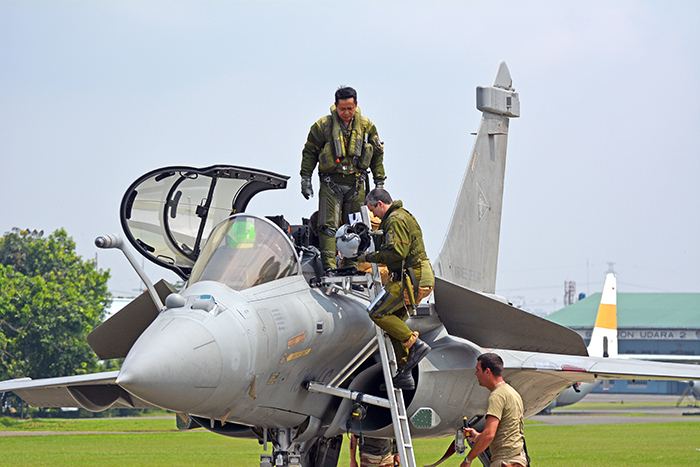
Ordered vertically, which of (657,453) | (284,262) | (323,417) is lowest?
(657,453)

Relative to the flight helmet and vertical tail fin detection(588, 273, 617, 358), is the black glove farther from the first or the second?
vertical tail fin detection(588, 273, 617, 358)

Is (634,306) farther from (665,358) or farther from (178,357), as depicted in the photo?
(178,357)

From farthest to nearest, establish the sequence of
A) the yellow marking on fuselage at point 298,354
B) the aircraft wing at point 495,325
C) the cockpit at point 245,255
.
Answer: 1. the aircraft wing at point 495,325
2. the yellow marking on fuselage at point 298,354
3. the cockpit at point 245,255

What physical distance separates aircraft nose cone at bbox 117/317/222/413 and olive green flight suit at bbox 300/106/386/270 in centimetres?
312

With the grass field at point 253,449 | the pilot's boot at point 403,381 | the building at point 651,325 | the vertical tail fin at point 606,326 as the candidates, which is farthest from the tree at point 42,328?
the building at point 651,325

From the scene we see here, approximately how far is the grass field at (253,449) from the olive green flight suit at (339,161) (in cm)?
826

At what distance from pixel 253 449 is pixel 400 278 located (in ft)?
68.6

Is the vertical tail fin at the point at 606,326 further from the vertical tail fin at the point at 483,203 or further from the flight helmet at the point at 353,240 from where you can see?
the flight helmet at the point at 353,240

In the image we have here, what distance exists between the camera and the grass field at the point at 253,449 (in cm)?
2009

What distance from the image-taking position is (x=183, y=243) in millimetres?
9344

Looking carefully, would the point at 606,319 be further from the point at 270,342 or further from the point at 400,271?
the point at 270,342

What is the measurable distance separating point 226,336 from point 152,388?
2.45 feet

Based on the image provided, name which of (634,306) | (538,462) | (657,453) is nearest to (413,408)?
(538,462)

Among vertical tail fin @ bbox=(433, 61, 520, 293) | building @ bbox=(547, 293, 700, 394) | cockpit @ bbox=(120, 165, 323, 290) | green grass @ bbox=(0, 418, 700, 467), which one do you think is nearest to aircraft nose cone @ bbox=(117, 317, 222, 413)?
cockpit @ bbox=(120, 165, 323, 290)
